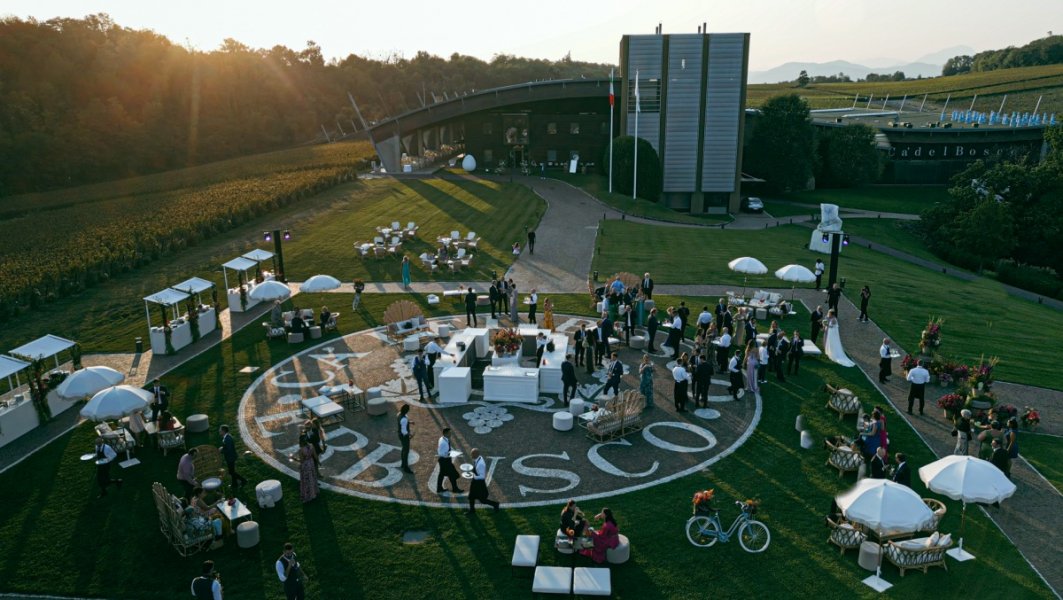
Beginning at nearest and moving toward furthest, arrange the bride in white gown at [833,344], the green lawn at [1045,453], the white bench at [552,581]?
the white bench at [552,581]
the green lawn at [1045,453]
the bride in white gown at [833,344]

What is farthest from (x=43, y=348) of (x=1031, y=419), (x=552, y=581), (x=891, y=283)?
(x=891, y=283)

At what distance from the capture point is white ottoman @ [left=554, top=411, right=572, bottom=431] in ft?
62.6

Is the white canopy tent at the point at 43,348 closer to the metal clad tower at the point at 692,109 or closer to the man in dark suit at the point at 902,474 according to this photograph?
the man in dark suit at the point at 902,474

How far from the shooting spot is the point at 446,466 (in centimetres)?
1597

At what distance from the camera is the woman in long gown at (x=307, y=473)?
51.1 ft

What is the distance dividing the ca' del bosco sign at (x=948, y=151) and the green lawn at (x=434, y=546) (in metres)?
76.0

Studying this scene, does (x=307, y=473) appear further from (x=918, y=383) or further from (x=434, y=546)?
(x=918, y=383)

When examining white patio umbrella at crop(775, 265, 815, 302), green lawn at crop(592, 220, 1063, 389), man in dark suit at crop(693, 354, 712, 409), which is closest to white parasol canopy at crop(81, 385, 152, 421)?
man in dark suit at crop(693, 354, 712, 409)

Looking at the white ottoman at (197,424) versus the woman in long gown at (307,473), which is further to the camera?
the white ottoman at (197,424)

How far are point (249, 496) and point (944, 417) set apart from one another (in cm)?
1862

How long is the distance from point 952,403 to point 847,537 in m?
8.40

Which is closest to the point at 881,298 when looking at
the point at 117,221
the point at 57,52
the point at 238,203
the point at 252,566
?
the point at 252,566

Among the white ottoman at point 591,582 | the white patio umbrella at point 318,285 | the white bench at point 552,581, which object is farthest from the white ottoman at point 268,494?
the white patio umbrella at point 318,285

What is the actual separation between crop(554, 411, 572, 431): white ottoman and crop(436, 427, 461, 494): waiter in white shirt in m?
3.68
